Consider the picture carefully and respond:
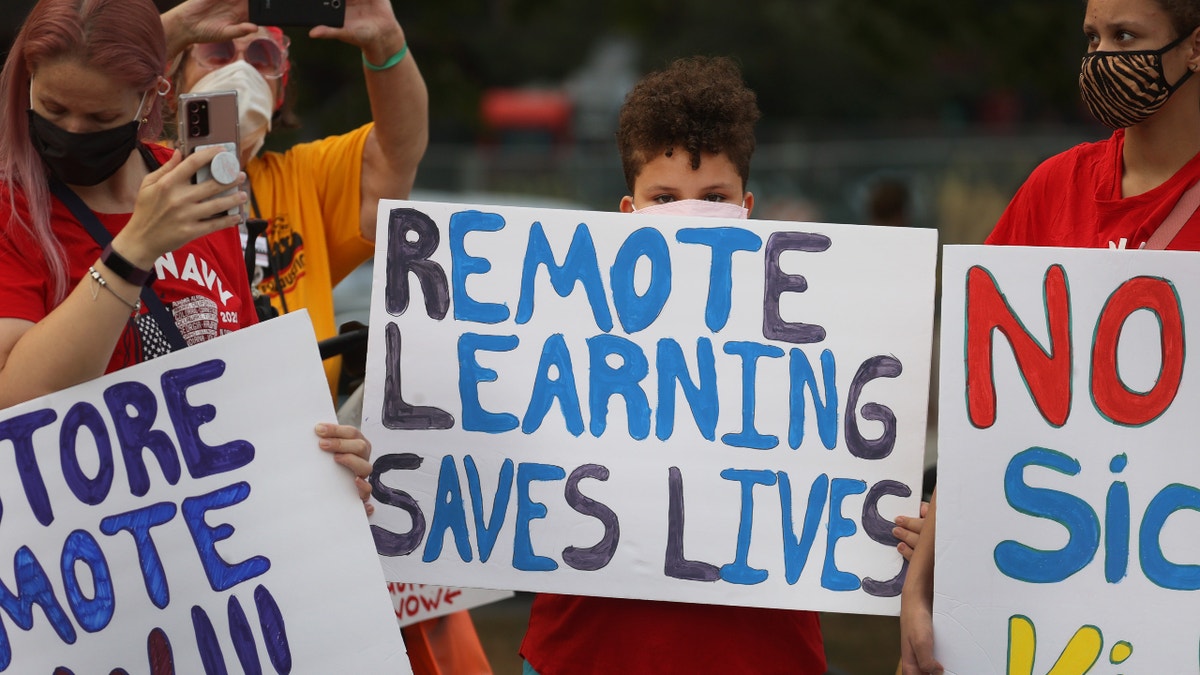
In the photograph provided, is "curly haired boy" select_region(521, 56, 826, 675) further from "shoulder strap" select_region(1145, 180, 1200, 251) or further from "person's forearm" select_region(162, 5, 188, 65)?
"person's forearm" select_region(162, 5, 188, 65)

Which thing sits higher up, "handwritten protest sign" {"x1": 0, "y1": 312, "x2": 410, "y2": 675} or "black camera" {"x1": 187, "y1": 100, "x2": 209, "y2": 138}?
"black camera" {"x1": 187, "y1": 100, "x2": 209, "y2": 138}

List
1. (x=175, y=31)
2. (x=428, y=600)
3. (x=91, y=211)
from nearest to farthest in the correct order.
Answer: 1. (x=91, y=211)
2. (x=175, y=31)
3. (x=428, y=600)

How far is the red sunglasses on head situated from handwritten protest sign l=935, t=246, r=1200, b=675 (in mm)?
1796

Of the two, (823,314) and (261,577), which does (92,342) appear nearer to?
(261,577)

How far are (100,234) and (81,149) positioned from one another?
0.15 metres

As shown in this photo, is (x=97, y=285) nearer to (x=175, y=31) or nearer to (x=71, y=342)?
(x=71, y=342)

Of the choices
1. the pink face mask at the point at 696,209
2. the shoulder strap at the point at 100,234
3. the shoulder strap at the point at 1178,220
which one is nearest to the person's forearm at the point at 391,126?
the pink face mask at the point at 696,209

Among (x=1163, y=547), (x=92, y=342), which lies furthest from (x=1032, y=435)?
→ (x=92, y=342)

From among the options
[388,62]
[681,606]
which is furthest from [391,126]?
[681,606]

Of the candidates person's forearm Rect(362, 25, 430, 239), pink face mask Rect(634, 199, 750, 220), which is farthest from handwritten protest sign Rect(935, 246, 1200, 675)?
person's forearm Rect(362, 25, 430, 239)

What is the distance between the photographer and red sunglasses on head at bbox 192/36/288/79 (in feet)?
11.7

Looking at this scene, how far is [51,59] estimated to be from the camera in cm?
246

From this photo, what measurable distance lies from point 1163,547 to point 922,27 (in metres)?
6.24

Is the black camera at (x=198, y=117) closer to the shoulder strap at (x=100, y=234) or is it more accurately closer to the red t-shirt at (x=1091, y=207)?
the shoulder strap at (x=100, y=234)
